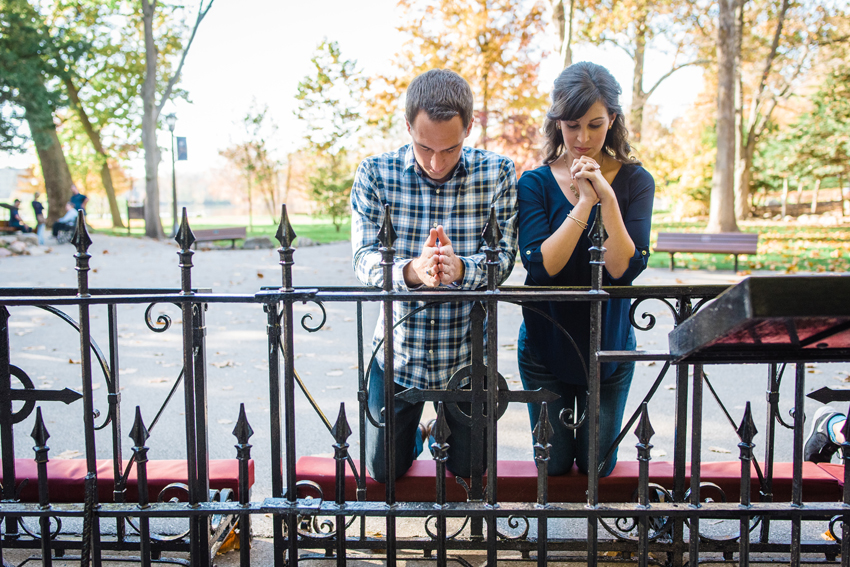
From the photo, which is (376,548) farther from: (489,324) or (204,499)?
(489,324)

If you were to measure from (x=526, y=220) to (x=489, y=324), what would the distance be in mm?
620

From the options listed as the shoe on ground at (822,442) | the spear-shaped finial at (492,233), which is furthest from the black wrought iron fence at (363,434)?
the shoe on ground at (822,442)

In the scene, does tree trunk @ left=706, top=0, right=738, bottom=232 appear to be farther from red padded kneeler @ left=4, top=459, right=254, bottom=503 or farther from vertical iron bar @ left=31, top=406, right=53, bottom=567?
vertical iron bar @ left=31, top=406, right=53, bottom=567

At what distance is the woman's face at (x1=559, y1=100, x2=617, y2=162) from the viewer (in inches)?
91.9

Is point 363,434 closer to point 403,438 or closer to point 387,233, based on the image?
point 403,438

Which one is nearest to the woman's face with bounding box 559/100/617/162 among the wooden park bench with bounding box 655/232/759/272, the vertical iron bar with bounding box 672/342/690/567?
the vertical iron bar with bounding box 672/342/690/567

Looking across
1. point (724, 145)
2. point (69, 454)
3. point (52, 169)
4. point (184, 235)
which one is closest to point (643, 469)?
point (184, 235)

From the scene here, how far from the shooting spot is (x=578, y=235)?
221cm

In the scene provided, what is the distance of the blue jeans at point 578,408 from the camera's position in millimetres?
2480

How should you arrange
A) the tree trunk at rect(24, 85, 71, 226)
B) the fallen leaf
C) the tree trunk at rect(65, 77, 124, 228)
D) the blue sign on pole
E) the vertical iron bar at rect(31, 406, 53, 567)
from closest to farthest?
the vertical iron bar at rect(31, 406, 53, 567), the fallen leaf, the blue sign on pole, the tree trunk at rect(24, 85, 71, 226), the tree trunk at rect(65, 77, 124, 228)

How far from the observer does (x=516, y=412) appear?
461 cm

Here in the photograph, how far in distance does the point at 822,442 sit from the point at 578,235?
1.82m

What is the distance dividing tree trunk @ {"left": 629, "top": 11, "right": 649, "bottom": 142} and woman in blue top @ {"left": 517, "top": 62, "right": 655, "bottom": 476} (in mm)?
21713

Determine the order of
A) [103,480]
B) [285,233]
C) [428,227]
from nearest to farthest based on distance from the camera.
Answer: [285,233]
[428,227]
[103,480]
